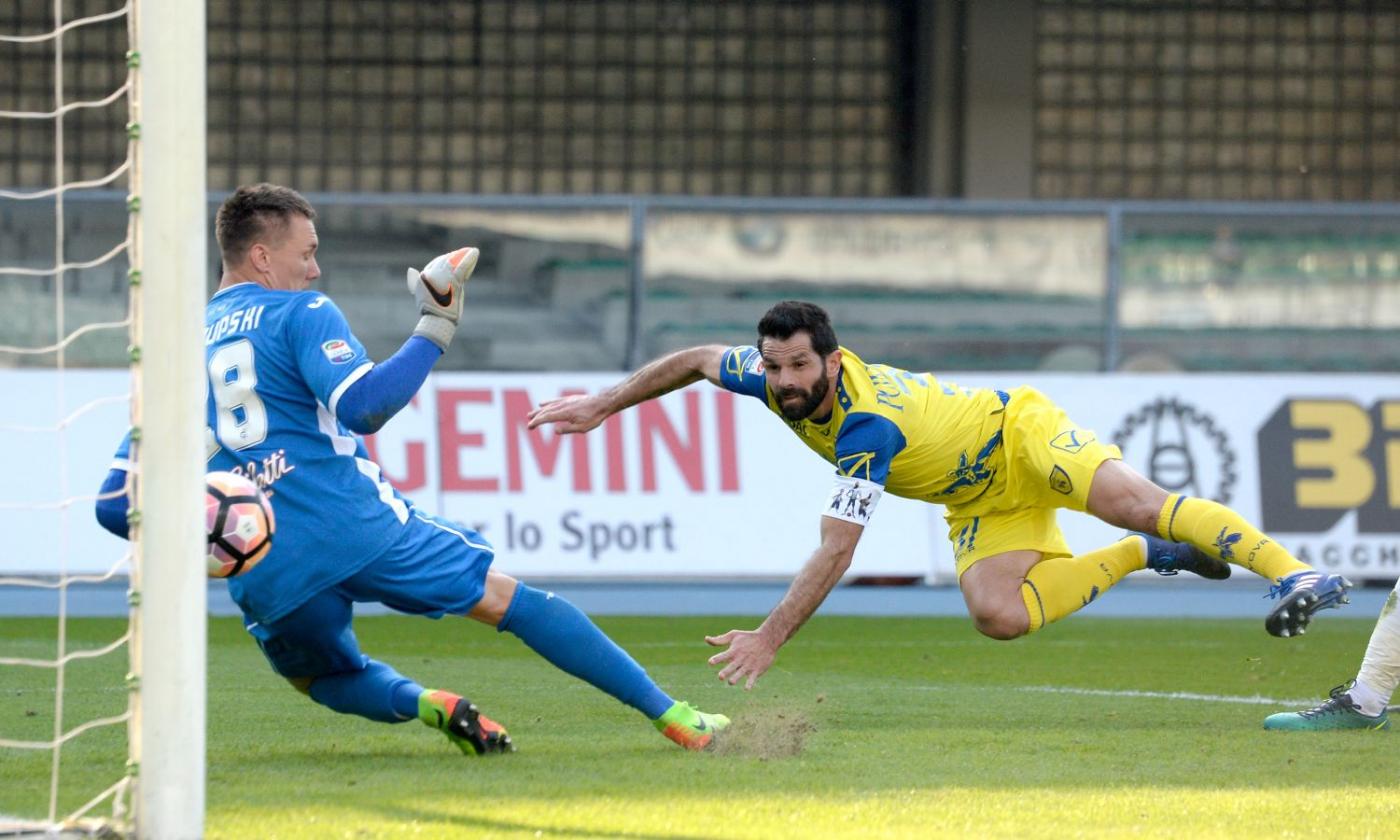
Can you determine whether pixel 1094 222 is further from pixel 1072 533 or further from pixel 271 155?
pixel 271 155

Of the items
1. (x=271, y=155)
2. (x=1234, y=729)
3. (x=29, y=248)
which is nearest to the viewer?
(x=1234, y=729)

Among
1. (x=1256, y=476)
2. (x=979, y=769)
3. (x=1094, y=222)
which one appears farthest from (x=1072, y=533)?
(x=979, y=769)

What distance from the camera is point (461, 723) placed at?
204 inches

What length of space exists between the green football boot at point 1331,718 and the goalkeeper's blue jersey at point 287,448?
113 inches

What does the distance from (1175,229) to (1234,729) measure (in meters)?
7.83

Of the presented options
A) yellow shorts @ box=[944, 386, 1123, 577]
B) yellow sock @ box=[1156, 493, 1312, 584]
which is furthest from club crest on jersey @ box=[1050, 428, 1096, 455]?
yellow sock @ box=[1156, 493, 1312, 584]

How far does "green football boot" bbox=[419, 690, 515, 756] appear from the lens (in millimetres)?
5184

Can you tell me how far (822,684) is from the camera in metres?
7.54

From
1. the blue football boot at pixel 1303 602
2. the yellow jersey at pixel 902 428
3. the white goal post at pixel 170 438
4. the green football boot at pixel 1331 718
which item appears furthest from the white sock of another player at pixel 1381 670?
the white goal post at pixel 170 438

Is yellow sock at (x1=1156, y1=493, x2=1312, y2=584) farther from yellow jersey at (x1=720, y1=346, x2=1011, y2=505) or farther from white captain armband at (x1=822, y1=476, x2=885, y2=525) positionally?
white captain armband at (x1=822, y1=476, x2=885, y2=525)

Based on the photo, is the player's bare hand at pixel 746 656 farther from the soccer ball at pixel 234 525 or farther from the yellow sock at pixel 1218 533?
the yellow sock at pixel 1218 533

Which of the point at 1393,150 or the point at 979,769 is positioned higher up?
the point at 1393,150

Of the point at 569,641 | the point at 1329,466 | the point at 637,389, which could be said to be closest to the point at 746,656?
the point at 569,641

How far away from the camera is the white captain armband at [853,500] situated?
554 cm
